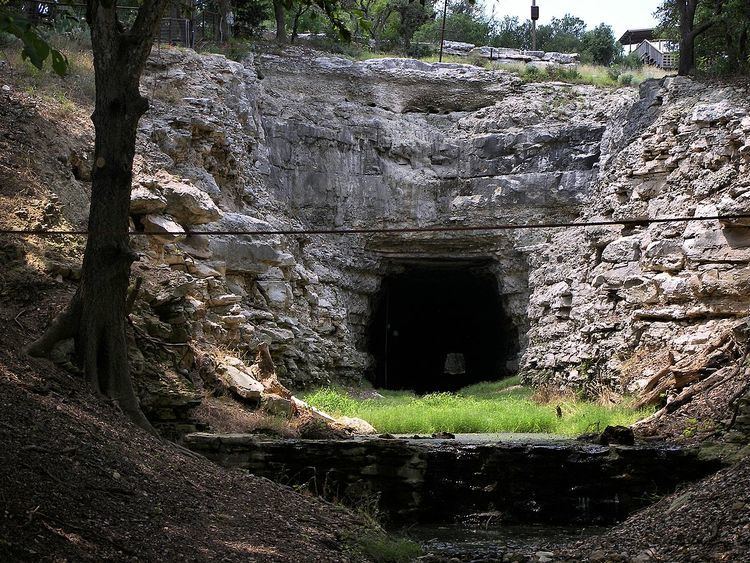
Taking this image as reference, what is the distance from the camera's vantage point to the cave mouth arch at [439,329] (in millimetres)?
25688

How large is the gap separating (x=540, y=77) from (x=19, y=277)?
56.9 feet

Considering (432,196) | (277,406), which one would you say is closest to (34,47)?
(277,406)

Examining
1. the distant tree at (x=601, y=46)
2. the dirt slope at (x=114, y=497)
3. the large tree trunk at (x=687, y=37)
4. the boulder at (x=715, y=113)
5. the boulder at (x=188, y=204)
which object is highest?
the distant tree at (x=601, y=46)

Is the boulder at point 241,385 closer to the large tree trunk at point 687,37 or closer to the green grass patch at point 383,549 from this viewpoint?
the green grass patch at point 383,549

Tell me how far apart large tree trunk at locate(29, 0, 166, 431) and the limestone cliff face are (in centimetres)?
500

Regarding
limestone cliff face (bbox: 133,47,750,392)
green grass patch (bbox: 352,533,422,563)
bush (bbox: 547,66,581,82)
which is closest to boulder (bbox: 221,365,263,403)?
limestone cliff face (bbox: 133,47,750,392)

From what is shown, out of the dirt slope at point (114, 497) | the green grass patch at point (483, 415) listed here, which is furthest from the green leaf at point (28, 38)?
the green grass patch at point (483, 415)

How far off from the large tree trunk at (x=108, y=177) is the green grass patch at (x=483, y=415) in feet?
22.4

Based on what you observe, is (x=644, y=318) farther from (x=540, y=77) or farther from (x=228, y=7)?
(x=228, y=7)

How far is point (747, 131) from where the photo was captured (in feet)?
58.6

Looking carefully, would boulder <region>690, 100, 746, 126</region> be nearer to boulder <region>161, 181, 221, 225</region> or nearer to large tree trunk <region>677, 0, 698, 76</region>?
large tree trunk <region>677, 0, 698, 76</region>

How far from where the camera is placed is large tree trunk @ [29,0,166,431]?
32.2 ft

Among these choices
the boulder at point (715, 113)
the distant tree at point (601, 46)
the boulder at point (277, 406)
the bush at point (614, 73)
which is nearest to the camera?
the boulder at point (277, 406)

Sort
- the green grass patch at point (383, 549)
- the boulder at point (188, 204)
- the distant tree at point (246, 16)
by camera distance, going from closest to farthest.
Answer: the green grass patch at point (383, 549), the boulder at point (188, 204), the distant tree at point (246, 16)
